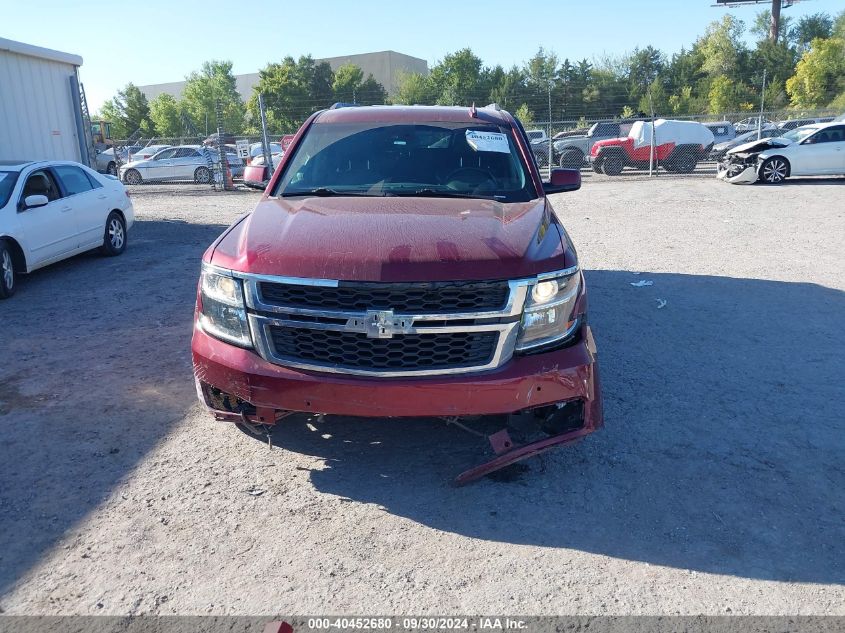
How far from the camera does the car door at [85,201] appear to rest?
938 cm

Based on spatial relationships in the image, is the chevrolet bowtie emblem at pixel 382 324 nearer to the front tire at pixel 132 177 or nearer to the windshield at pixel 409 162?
the windshield at pixel 409 162

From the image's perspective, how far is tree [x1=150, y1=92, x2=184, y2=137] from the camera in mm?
64875

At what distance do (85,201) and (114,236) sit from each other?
3.08 ft

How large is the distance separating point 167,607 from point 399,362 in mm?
1421

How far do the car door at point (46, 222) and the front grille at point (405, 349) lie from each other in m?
6.38

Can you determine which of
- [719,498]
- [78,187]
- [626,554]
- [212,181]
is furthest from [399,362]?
[212,181]

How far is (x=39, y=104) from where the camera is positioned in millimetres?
13070

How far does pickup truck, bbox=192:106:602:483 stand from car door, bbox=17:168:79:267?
18.6ft

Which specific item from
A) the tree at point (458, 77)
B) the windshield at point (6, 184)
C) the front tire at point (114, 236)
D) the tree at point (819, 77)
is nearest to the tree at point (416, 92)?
the tree at point (458, 77)

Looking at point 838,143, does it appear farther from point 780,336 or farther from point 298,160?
point 298,160

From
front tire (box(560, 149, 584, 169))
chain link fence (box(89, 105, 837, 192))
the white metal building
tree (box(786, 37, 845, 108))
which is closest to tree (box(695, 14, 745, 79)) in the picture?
tree (box(786, 37, 845, 108))

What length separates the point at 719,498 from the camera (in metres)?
3.52

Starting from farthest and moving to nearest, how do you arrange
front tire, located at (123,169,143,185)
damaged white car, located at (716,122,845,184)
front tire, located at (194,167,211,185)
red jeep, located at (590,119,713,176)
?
front tire, located at (123,169,143,185)
front tire, located at (194,167,211,185)
red jeep, located at (590,119,713,176)
damaged white car, located at (716,122,845,184)

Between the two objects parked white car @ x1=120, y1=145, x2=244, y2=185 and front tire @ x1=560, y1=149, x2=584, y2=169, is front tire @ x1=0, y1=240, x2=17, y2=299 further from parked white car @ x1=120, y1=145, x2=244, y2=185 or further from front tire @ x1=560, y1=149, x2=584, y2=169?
front tire @ x1=560, y1=149, x2=584, y2=169
